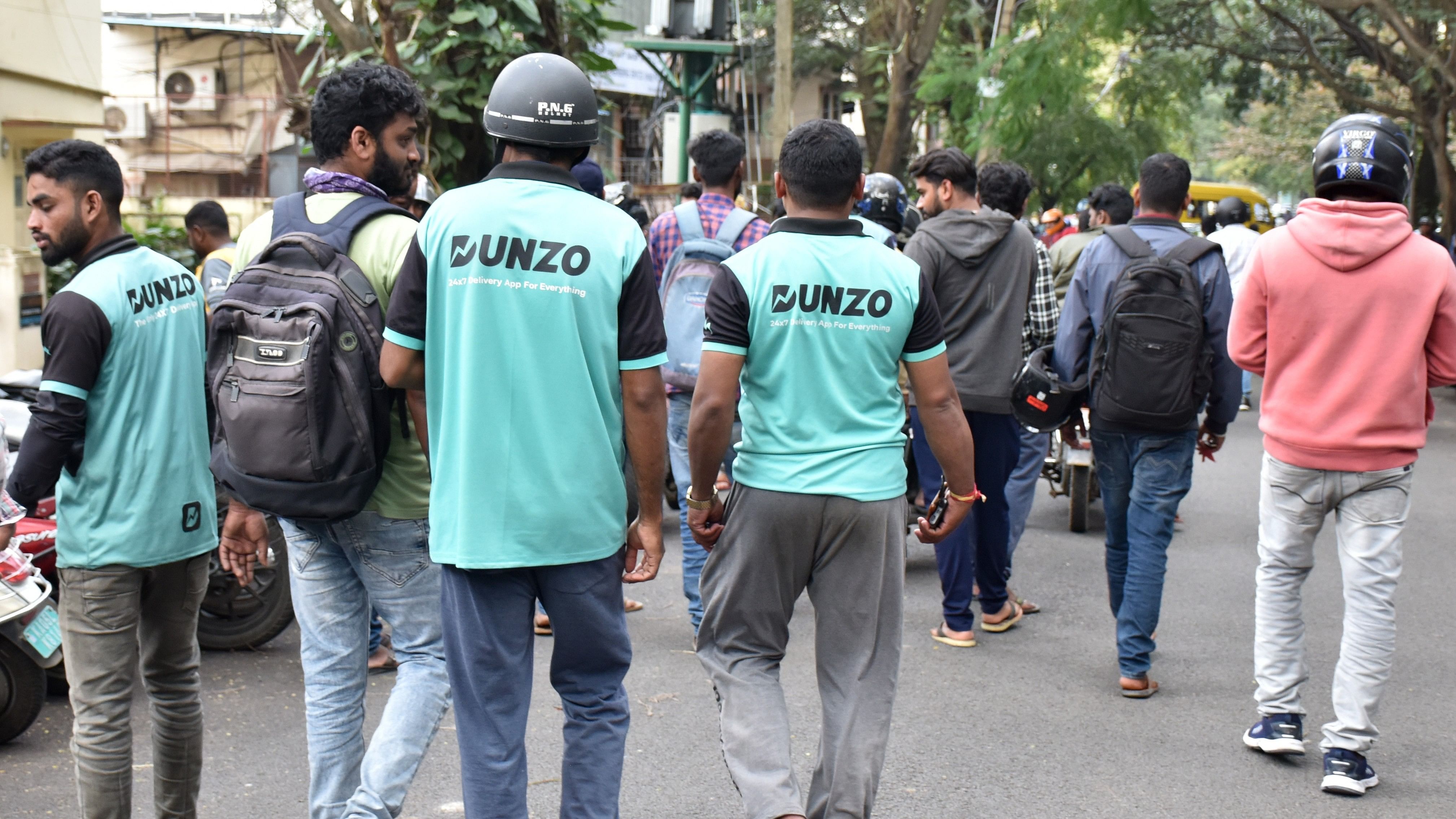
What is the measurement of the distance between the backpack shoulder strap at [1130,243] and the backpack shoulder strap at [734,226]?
4.48ft

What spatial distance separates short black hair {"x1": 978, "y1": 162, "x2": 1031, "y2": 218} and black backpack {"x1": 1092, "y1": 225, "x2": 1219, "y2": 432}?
1098 millimetres

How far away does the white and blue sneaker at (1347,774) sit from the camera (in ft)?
13.9

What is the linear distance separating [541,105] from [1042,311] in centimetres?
362

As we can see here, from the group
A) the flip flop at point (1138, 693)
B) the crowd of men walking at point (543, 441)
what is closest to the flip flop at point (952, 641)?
the flip flop at point (1138, 693)

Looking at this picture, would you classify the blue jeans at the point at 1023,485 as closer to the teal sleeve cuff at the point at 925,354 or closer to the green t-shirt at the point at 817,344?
the teal sleeve cuff at the point at 925,354

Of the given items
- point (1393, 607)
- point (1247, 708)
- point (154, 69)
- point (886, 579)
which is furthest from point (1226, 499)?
point (154, 69)

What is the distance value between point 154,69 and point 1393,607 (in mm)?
26677

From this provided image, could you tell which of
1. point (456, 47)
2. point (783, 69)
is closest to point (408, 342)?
point (456, 47)

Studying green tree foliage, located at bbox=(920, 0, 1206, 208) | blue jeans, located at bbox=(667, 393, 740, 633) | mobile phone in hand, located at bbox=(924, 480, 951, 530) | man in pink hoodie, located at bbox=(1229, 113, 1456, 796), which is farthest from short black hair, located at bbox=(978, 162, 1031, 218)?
green tree foliage, located at bbox=(920, 0, 1206, 208)

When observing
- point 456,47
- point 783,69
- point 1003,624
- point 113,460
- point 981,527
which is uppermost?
point 783,69

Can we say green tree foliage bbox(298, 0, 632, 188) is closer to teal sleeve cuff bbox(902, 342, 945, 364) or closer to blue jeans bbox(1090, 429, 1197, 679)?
blue jeans bbox(1090, 429, 1197, 679)

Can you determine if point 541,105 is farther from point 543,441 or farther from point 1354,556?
point 1354,556

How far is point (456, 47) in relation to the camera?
7.45 metres

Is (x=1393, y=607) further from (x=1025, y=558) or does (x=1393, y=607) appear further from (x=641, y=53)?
(x=641, y=53)
